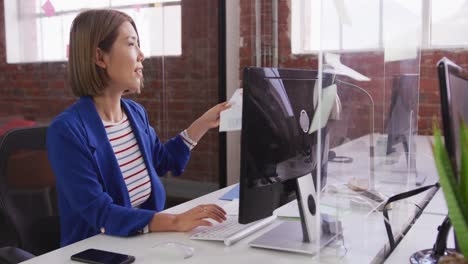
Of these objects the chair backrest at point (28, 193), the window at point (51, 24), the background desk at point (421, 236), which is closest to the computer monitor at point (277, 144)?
the background desk at point (421, 236)

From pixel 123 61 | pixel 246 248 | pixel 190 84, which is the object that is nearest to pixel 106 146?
pixel 123 61

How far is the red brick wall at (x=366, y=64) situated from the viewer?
3.77 ft

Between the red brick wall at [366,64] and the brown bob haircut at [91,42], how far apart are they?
815 millimetres

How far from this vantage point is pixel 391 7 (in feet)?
4.71

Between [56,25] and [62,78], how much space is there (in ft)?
1.00

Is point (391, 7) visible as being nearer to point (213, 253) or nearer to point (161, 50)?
point (213, 253)

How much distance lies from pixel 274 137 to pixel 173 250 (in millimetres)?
363

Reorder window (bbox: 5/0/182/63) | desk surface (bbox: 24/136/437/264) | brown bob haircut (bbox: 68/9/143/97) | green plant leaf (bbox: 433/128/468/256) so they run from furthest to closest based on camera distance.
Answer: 1. window (bbox: 5/0/182/63)
2. brown bob haircut (bbox: 68/9/143/97)
3. desk surface (bbox: 24/136/437/264)
4. green plant leaf (bbox: 433/128/468/256)

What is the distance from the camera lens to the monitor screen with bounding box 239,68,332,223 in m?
1.09

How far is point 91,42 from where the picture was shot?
5.07ft

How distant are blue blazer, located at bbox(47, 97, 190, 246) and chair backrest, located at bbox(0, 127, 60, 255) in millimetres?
101

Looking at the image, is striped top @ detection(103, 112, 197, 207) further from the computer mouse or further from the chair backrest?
the computer mouse

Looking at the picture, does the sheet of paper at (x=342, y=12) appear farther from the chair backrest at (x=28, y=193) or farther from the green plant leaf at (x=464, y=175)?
the chair backrest at (x=28, y=193)

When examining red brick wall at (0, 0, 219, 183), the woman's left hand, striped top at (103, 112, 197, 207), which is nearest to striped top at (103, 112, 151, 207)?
striped top at (103, 112, 197, 207)
